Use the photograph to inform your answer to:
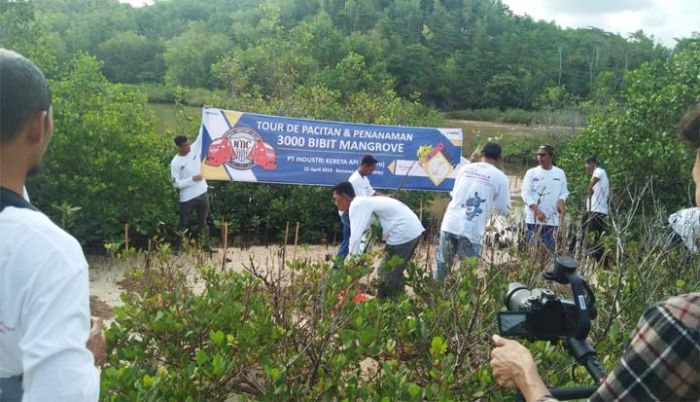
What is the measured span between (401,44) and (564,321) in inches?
2752

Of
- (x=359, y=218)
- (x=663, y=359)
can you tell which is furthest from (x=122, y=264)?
(x=663, y=359)

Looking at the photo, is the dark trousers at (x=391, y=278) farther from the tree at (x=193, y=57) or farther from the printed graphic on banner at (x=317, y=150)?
the tree at (x=193, y=57)

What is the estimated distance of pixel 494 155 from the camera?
20.4ft

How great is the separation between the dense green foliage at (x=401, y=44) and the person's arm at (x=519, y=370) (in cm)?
4023

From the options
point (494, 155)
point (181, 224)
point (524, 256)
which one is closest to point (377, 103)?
point (181, 224)

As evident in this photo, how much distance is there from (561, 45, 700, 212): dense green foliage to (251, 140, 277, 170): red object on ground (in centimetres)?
422

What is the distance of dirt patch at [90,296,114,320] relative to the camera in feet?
19.2

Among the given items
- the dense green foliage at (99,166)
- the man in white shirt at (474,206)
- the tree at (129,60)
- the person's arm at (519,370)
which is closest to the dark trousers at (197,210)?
the dense green foliage at (99,166)

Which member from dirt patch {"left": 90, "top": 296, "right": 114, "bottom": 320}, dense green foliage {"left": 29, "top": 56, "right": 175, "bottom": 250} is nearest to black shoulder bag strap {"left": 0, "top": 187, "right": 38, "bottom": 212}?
dirt patch {"left": 90, "top": 296, "right": 114, "bottom": 320}

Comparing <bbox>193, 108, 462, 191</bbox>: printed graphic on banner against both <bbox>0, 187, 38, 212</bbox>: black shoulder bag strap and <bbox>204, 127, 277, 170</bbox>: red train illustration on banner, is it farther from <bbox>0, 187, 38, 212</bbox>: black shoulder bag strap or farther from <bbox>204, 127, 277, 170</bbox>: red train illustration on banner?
<bbox>0, 187, 38, 212</bbox>: black shoulder bag strap

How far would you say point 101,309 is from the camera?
5.98 meters

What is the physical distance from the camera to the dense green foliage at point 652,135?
8.50 m

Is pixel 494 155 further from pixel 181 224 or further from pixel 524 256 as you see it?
pixel 181 224

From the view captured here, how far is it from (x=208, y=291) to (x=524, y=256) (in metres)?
2.22
